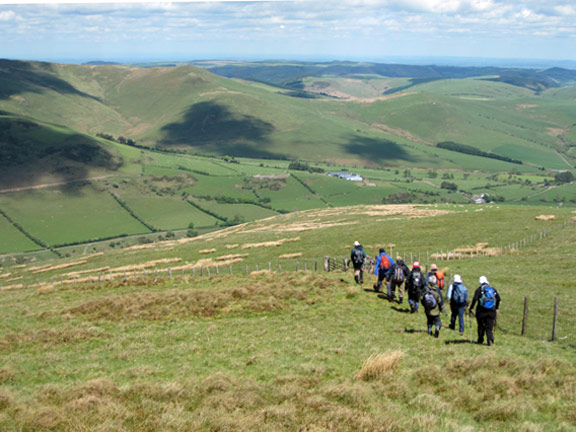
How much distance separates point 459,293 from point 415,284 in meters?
3.02

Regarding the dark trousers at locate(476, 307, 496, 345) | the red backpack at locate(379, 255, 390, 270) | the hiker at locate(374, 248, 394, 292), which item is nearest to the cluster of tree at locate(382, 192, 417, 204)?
the hiker at locate(374, 248, 394, 292)

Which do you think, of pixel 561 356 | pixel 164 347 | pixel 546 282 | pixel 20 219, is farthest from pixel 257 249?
pixel 20 219

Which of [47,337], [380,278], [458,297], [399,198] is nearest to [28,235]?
[399,198]

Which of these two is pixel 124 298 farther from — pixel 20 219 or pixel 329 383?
pixel 20 219

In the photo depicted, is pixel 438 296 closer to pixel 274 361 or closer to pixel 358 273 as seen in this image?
pixel 274 361

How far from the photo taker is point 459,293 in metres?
24.7

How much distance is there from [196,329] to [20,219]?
177889 millimetres

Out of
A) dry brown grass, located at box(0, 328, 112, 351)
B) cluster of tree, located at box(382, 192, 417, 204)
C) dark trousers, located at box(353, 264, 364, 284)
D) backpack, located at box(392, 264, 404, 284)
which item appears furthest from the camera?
cluster of tree, located at box(382, 192, 417, 204)

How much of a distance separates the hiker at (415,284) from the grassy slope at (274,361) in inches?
36.3

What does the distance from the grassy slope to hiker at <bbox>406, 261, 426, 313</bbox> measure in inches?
36.3

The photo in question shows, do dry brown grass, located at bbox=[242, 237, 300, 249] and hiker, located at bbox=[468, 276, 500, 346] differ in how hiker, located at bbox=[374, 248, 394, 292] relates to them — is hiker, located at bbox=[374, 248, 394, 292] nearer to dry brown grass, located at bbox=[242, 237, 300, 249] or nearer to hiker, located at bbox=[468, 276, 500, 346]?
hiker, located at bbox=[468, 276, 500, 346]

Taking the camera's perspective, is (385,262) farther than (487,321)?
Yes

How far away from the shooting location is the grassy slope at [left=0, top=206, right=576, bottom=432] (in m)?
14.9

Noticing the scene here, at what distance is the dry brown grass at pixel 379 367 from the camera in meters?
18.1
